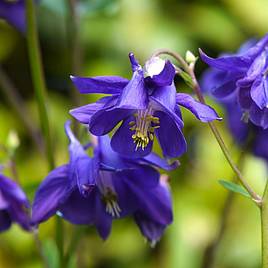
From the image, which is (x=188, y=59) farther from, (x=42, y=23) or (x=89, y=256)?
(x=42, y=23)

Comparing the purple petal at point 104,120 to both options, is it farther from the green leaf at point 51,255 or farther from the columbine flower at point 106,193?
the green leaf at point 51,255

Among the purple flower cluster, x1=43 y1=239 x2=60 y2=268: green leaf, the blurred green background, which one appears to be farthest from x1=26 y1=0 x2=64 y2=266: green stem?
the blurred green background

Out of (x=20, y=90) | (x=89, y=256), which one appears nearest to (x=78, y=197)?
(x=89, y=256)

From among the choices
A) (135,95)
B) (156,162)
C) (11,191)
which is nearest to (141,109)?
(135,95)

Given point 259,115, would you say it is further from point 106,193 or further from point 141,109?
point 106,193

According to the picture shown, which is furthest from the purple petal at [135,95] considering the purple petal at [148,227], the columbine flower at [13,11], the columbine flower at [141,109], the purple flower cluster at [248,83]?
the columbine flower at [13,11]

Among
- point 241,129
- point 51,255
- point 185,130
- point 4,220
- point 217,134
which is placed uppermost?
point 217,134
